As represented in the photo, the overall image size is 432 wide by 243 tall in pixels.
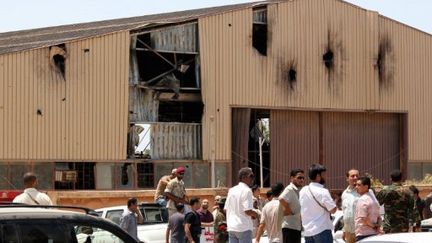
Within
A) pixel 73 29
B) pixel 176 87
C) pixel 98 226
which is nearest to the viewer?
pixel 98 226

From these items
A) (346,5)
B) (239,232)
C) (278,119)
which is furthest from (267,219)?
(346,5)

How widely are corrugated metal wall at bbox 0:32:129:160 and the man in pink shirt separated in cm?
1768

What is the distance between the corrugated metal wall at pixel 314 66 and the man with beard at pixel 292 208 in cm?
1960

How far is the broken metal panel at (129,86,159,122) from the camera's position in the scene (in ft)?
113

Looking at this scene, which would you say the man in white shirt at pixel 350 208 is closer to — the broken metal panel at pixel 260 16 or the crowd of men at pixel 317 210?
the crowd of men at pixel 317 210

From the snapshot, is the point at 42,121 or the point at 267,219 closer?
the point at 267,219

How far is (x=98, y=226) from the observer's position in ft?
30.5

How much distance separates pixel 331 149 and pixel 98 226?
30.6 meters

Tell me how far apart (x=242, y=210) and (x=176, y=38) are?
19.8m

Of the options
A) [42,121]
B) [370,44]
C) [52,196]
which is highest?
[370,44]

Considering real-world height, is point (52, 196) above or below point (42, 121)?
below

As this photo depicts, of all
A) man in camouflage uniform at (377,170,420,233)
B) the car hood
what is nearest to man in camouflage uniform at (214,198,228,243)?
the car hood

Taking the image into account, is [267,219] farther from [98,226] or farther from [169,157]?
[169,157]

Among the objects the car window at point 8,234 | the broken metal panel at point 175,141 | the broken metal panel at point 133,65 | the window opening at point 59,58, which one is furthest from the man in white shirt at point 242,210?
the broken metal panel at point 175,141
